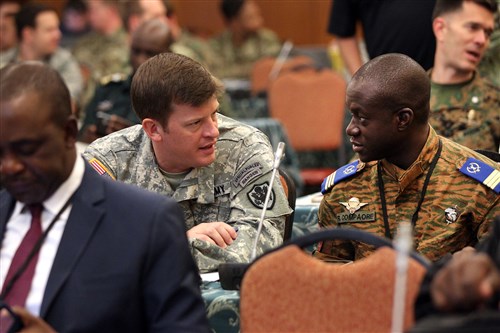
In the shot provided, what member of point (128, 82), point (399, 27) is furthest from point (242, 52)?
point (399, 27)

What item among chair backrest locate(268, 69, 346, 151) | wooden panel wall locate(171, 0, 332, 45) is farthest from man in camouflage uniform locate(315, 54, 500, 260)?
wooden panel wall locate(171, 0, 332, 45)

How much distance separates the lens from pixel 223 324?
247 centimetres

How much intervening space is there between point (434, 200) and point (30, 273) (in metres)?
1.23

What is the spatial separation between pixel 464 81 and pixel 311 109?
8.47 feet

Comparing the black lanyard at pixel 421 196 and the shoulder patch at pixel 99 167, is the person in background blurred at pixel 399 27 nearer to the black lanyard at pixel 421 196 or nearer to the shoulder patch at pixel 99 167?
the black lanyard at pixel 421 196

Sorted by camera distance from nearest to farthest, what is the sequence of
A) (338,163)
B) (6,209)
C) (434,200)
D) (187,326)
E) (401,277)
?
(401,277)
(187,326)
(6,209)
(434,200)
(338,163)

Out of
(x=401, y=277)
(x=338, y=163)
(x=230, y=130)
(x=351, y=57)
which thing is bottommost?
(x=338, y=163)

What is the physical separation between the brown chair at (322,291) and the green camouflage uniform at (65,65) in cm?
516

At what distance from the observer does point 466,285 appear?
64.1 inches

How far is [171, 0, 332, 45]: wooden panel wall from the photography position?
1179 centimetres

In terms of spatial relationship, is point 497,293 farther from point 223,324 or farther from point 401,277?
point 223,324

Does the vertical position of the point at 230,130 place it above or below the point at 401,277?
below

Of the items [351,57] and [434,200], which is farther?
[351,57]

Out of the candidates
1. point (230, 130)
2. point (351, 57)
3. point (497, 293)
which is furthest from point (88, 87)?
point (497, 293)
